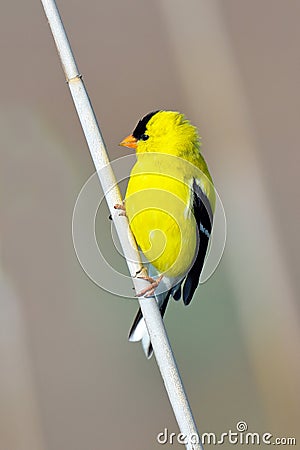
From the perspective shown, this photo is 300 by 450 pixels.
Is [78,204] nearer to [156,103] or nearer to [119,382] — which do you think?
[119,382]

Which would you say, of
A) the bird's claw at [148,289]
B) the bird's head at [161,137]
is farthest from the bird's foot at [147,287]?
the bird's head at [161,137]

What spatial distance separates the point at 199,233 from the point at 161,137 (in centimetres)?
13

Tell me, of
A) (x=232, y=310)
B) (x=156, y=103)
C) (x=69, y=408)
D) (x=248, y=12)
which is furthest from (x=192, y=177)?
(x=248, y=12)

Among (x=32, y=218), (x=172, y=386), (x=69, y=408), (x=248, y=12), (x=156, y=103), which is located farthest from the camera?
(x=248, y=12)

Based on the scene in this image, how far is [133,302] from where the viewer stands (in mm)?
1339

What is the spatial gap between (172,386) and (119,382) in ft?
2.54

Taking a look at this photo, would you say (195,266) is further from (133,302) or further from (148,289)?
(133,302)

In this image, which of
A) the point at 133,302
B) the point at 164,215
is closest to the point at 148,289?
the point at 164,215

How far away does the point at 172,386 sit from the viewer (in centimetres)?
56

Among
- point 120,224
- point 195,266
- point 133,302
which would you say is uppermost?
point 120,224

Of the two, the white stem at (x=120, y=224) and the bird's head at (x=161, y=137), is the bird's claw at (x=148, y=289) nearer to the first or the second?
the white stem at (x=120, y=224)

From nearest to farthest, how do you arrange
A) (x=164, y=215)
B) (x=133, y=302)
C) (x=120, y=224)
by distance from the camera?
(x=120, y=224), (x=164, y=215), (x=133, y=302)

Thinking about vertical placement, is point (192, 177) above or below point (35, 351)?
above

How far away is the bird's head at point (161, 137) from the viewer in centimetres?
77
